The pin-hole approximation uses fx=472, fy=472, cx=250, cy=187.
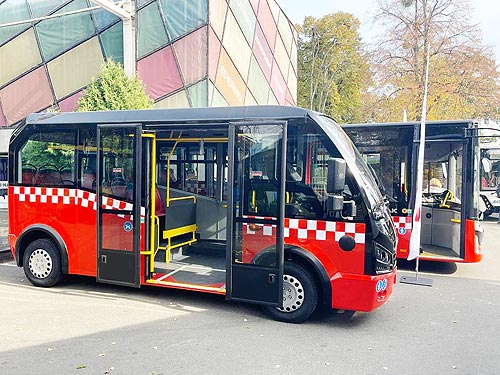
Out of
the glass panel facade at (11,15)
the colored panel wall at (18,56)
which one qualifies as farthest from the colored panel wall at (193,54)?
the glass panel facade at (11,15)

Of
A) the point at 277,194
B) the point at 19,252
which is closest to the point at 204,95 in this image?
the point at 19,252

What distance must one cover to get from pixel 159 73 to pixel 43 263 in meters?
10.4

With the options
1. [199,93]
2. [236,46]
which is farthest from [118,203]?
[236,46]

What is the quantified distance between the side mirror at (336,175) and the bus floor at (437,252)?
4.18m

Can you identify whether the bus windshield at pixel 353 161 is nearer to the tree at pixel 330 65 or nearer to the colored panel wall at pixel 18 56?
the colored panel wall at pixel 18 56

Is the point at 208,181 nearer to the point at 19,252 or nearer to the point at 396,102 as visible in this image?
the point at 19,252

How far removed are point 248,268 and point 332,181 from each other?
1.45 metres

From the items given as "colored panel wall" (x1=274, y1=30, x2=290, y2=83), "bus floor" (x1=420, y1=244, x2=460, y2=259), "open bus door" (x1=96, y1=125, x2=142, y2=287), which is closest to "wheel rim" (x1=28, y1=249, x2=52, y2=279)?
"open bus door" (x1=96, y1=125, x2=142, y2=287)

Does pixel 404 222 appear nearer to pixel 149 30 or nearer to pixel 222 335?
pixel 222 335

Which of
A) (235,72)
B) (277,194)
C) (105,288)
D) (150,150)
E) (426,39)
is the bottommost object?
(105,288)

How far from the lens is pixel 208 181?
792 cm

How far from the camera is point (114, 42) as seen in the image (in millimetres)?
16766

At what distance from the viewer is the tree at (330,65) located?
33906 mm

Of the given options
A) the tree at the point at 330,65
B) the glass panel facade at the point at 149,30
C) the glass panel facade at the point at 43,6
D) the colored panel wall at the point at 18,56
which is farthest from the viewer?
the tree at the point at 330,65
